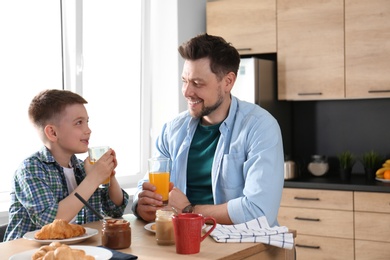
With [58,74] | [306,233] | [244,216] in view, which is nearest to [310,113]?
[306,233]

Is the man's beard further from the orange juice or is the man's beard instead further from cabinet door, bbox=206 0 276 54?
cabinet door, bbox=206 0 276 54

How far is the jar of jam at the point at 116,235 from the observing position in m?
1.82

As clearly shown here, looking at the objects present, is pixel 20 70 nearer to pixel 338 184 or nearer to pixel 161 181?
pixel 161 181

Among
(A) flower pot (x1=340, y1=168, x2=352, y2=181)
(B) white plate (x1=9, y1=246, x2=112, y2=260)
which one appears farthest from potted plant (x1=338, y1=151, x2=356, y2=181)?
(B) white plate (x1=9, y1=246, x2=112, y2=260)

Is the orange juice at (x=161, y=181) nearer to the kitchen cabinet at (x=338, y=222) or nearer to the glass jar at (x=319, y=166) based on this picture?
the kitchen cabinet at (x=338, y=222)

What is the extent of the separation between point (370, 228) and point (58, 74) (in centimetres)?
228

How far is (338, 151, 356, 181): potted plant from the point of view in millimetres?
4172

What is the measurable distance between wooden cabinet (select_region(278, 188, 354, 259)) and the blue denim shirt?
1626 millimetres

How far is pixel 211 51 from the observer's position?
8.47 feet

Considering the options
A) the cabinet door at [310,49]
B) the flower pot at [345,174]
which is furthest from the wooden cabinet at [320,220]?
the cabinet door at [310,49]

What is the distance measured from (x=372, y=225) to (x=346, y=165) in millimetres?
541

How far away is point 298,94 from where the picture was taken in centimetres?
434

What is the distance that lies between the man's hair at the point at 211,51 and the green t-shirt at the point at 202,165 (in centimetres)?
26

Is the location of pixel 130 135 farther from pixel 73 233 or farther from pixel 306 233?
pixel 73 233
